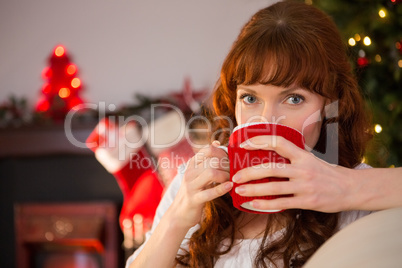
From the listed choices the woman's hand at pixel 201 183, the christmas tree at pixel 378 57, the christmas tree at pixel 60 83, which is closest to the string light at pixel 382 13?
the christmas tree at pixel 378 57

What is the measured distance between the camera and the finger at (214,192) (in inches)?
28.5

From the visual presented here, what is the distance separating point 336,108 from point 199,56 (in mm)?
1724

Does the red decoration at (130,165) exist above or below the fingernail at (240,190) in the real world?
below

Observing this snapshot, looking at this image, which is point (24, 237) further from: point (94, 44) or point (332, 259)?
point (332, 259)

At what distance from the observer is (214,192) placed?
2.45 ft

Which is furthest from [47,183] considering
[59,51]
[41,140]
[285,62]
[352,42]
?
[285,62]

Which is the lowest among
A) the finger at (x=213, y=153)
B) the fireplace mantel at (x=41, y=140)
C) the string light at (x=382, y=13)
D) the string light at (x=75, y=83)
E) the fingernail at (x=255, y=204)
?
the fireplace mantel at (x=41, y=140)

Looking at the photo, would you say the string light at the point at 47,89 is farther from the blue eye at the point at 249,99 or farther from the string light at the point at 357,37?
the blue eye at the point at 249,99

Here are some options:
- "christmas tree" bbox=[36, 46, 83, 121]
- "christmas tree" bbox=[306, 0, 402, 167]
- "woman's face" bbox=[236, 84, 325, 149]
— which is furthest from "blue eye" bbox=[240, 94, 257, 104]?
"christmas tree" bbox=[36, 46, 83, 121]

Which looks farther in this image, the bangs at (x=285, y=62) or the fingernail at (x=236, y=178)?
the bangs at (x=285, y=62)

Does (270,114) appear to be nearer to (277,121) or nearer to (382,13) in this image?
(277,121)

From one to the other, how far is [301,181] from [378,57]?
1203mm

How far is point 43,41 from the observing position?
2.82 m

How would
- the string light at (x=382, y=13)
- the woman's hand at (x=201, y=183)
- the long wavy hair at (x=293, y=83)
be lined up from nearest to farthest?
the woman's hand at (x=201, y=183) < the long wavy hair at (x=293, y=83) < the string light at (x=382, y=13)
